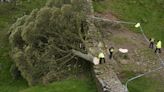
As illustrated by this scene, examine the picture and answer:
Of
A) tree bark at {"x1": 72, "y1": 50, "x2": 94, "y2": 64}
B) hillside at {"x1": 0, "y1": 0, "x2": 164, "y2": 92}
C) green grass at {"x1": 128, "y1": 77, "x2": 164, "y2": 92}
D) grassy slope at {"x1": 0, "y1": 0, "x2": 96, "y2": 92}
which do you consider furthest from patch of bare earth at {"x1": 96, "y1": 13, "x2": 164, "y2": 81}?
grassy slope at {"x1": 0, "y1": 0, "x2": 96, "y2": 92}

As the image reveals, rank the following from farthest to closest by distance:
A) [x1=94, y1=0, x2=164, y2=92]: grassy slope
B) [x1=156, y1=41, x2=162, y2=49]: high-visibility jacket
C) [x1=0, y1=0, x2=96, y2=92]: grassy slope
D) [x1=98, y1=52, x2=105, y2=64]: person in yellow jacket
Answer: [x1=94, y1=0, x2=164, y2=92]: grassy slope
[x1=156, y1=41, x2=162, y2=49]: high-visibility jacket
[x1=0, y1=0, x2=96, y2=92]: grassy slope
[x1=98, y1=52, x2=105, y2=64]: person in yellow jacket

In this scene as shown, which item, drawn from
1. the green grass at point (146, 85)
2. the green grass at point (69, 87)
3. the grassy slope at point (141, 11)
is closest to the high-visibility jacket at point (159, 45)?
the green grass at point (146, 85)

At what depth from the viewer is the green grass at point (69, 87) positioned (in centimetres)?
3338

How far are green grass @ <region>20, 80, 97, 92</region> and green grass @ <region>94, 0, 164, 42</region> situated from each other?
10452 mm

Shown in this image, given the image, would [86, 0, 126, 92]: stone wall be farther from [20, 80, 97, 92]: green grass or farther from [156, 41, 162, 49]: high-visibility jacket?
[156, 41, 162, 49]: high-visibility jacket

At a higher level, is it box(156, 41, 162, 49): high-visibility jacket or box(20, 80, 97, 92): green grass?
box(156, 41, 162, 49): high-visibility jacket

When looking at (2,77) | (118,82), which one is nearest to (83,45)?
Answer: (118,82)

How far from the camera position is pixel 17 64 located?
3934 cm

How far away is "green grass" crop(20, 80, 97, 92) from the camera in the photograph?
33.4 m

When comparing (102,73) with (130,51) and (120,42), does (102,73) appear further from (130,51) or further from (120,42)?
(120,42)

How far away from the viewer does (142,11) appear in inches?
1833

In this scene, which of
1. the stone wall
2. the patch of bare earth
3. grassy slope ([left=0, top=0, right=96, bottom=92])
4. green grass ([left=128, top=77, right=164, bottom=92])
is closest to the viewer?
the stone wall

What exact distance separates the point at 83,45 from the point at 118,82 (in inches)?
229

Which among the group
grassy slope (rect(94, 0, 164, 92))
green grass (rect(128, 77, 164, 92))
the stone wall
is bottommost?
green grass (rect(128, 77, 164, 92))
